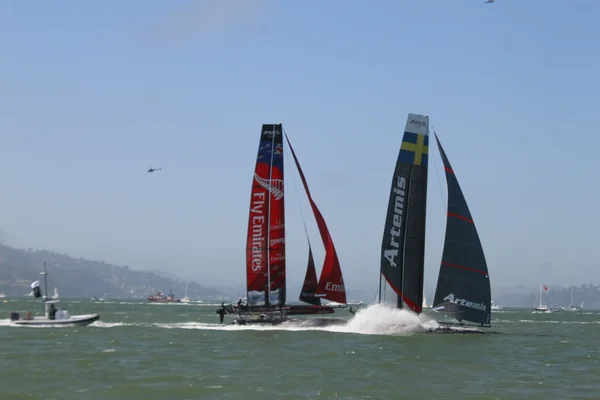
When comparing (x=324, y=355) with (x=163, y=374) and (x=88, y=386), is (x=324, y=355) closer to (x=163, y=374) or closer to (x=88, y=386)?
(x=163, y=374)

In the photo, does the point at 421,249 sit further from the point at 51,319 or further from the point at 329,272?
the point at 51,319

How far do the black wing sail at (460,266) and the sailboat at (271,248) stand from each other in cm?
716

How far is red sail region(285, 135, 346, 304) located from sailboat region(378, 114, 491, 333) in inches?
129

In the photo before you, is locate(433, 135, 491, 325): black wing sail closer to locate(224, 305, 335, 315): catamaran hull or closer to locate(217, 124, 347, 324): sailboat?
locate(217, 124, 347, 324): sailboat

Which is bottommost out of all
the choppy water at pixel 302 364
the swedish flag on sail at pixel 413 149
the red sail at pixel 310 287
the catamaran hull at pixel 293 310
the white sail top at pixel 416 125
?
the choppy water at pixel 302 364

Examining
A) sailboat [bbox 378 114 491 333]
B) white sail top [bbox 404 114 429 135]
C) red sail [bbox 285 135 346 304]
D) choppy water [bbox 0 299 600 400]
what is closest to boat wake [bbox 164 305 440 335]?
choppy water [bbox 0 299 600 400]

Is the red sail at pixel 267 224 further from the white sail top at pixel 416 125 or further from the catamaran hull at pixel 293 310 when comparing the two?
the white sail top at pixel 416 125

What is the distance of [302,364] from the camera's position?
34.4 m

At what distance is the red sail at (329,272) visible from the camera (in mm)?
50031

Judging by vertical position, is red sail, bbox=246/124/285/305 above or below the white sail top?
below

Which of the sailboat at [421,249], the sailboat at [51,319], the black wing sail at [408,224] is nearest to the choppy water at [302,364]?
the sailboat at [421,249]

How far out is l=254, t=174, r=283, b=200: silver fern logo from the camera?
2014 inches

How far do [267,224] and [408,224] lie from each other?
354 inches

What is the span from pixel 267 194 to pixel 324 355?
619 inches
